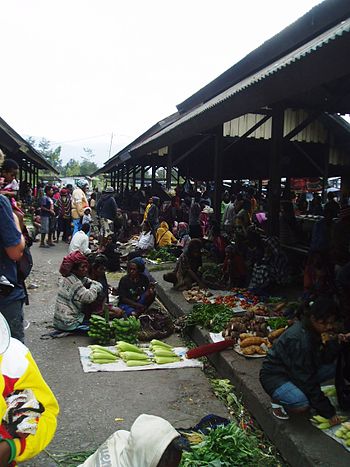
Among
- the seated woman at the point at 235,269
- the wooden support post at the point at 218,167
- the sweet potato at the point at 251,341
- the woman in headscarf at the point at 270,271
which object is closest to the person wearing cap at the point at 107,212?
the wooden support post at the point at 218,167

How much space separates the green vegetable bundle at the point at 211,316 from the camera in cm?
600

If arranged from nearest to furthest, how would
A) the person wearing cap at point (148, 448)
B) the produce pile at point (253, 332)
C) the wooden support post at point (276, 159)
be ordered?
1. the person wearing cap at point (148, 448)
2. the produce pile at point (253, 332)
3. the wooden support post at point (276, 159)

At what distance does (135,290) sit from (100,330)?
4.27ft

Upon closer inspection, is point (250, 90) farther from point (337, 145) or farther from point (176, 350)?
point (337, 145)

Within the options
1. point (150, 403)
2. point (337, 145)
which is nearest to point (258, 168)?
point (337, 145)

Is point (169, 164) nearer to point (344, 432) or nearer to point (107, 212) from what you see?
point (107, 212)

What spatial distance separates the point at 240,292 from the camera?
7.86 metres

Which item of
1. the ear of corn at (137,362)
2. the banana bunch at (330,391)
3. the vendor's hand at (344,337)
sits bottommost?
the ear of corn at (137,362)

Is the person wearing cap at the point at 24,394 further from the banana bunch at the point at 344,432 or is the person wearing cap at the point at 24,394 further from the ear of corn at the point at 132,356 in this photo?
the ear of corn at the point at 132,356

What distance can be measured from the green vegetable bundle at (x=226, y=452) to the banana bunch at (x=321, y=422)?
1.34 ft

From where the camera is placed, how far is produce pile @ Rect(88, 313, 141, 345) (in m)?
5.96

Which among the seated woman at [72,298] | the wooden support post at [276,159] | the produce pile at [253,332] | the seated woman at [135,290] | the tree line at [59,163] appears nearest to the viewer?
the produce pile at [253,332]

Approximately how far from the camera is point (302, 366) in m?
3.57

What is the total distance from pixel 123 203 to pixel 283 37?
14.8 metres
